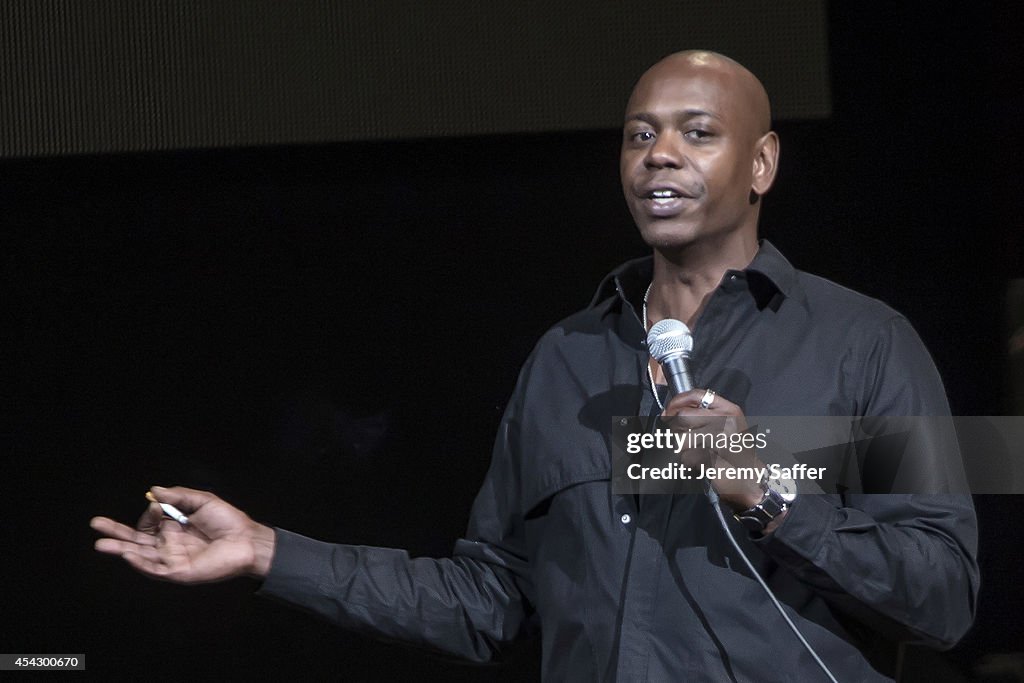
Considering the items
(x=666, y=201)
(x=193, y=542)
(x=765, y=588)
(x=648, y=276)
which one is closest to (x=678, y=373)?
(x=765, y=588)

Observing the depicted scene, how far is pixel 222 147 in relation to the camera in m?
2.38

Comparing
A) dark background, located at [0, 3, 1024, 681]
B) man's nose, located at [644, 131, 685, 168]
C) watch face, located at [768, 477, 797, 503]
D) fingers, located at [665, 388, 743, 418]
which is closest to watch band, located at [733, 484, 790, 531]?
watch face, located at [768, 477, 797, 503]

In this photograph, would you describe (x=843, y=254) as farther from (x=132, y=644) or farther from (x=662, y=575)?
(x=132, y=644)

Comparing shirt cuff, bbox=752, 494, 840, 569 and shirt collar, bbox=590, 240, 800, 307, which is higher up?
shirt collar, bbox=590, 240, 800, 307

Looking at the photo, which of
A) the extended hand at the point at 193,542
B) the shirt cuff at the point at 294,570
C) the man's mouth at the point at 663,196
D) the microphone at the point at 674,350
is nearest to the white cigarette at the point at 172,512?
the extended hand at the point at 193,542

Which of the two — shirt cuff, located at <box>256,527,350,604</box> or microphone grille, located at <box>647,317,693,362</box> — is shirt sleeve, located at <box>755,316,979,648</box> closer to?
microphone grille, located at <box>647,317,693,362</box>

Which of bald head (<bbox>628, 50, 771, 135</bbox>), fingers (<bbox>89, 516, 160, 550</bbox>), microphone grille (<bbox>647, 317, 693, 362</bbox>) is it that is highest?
bald head (<bbox>628, 50, 771, 135</bbox>)

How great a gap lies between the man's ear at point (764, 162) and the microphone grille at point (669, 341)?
44 centimetres

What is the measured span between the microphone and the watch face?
A: 0.14 m

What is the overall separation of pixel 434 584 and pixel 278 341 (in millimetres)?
746

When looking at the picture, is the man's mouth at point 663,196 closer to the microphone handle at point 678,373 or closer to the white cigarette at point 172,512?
the microphone handle at point 678,373

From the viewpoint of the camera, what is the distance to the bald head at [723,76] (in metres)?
1.77

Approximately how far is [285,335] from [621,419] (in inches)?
34.1

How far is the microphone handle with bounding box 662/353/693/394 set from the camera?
4.56ft
